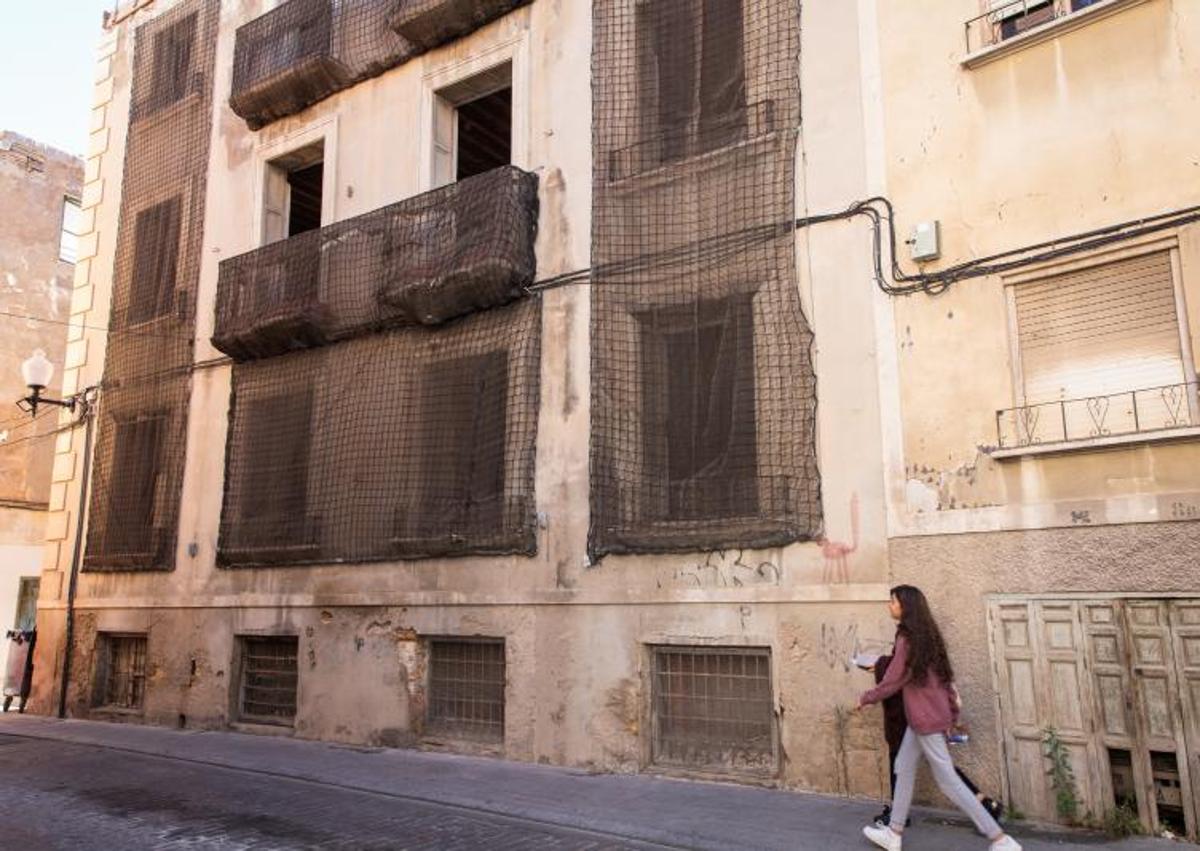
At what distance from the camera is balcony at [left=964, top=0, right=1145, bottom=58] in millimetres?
7516

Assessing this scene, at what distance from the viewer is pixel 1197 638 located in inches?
255

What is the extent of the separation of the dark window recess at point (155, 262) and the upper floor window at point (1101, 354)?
478 inches

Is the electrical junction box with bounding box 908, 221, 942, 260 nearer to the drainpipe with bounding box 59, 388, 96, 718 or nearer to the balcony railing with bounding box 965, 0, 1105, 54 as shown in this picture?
the balcony railing with bounding box 965, 0, 1105, 54

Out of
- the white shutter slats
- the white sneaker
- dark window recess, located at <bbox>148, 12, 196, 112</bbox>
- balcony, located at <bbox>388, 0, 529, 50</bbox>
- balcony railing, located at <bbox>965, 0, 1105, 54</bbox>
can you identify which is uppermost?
dark window recess, located at <bbox>148, 12, 196, 112</bbox>

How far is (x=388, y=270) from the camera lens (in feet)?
38.3

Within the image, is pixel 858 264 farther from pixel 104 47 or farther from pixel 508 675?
pixel 104 47

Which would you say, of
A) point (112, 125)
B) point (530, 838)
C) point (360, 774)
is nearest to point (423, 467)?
point (360, 774)

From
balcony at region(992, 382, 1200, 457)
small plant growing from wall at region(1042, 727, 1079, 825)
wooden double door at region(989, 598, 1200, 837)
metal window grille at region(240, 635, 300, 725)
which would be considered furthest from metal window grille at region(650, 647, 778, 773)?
metal window grille at region(240, 635, 300, 725)

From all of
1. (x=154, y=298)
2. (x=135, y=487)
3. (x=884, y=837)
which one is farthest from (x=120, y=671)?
(x=884, y=837)

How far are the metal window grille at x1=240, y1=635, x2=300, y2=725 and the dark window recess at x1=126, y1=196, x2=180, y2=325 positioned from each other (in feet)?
18.1

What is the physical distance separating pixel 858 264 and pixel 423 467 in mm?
5307

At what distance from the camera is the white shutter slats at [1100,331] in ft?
22.8

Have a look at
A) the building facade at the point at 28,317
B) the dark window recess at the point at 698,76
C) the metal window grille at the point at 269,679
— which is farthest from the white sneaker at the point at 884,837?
the building facade at the point at 28,317

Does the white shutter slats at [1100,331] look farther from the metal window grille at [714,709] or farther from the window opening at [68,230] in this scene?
the window opening at [68,230]
